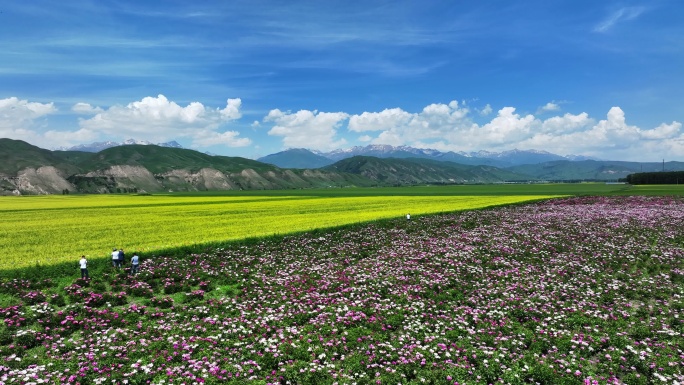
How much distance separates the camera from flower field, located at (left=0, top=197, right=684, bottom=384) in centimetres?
1099

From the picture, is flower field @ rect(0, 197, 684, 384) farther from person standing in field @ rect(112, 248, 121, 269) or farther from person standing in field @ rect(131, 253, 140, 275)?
person standing in field @ rect(112, 248, 121, 269)

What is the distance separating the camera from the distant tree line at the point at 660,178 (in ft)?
543

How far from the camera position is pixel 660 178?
171m

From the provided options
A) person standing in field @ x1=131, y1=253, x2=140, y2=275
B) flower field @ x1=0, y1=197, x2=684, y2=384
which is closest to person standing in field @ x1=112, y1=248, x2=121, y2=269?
flower field @ x1=0, y1=197, x2=684, y2=384

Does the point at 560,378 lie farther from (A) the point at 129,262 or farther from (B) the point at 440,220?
(B) the point at 440,220

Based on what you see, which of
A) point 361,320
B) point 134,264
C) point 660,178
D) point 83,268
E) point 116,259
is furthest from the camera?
point 660,178

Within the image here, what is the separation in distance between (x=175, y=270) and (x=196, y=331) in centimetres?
942

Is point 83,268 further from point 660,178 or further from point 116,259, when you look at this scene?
point 660,178

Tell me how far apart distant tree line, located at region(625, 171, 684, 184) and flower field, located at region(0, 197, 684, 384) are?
186264mm

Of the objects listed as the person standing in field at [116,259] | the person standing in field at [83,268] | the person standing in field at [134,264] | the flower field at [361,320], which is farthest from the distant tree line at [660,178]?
the person standing in field at [83,268]

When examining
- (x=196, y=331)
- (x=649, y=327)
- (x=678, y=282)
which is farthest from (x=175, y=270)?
(x=678, y=282)

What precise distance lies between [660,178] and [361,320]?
212409 mm

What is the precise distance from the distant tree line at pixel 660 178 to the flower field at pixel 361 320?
186m

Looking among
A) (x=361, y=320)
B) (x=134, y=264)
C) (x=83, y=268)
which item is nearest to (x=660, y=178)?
(x=361, y=320)
